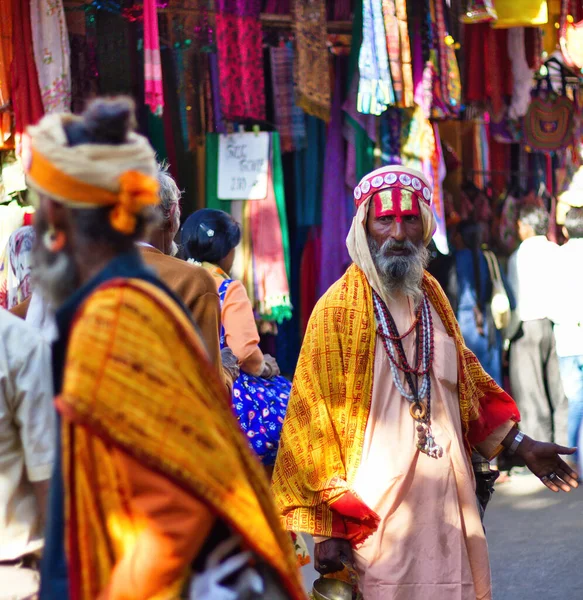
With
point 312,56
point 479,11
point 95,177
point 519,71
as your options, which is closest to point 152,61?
point 312,56

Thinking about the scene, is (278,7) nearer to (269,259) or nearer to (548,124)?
(269,259)

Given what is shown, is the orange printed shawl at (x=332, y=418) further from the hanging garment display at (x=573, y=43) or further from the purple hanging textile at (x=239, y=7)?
the hanging garment display at (x=573, y=43)

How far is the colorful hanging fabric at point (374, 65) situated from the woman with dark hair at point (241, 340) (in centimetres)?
217

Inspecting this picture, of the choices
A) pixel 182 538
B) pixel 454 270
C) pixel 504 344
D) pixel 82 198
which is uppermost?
pixel 82 198

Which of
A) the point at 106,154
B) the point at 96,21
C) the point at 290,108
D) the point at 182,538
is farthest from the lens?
the point at 290,108

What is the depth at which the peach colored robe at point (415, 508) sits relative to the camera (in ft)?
12.7

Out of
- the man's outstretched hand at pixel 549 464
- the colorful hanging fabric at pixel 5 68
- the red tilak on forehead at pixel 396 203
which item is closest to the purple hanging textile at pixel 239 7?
the colorful hanging fabric at pixel 5 68

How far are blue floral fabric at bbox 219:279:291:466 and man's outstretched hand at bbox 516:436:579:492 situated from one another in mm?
1285

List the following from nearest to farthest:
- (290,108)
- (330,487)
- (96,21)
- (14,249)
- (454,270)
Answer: (330,487), (14,249), (96,21), (290,108), (454,270)

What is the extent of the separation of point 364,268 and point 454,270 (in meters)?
4.65

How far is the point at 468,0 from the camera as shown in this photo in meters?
7.67

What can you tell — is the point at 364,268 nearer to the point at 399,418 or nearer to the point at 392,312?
the point at 392,312

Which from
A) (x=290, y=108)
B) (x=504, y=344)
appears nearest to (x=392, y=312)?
(x=290, y=108)

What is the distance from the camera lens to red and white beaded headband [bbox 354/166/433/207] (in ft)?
14.2
